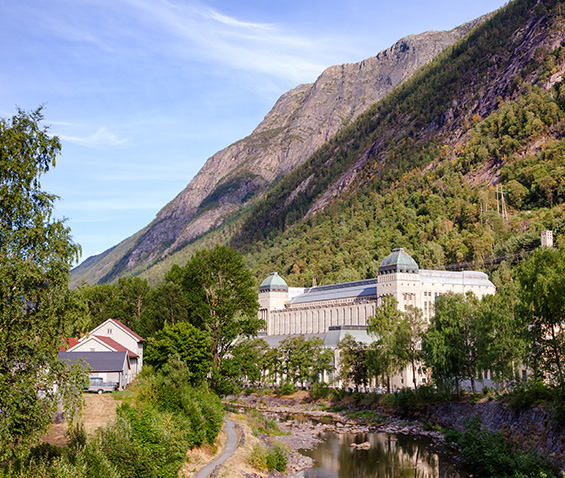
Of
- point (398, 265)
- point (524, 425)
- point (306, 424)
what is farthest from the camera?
point (398, 265)

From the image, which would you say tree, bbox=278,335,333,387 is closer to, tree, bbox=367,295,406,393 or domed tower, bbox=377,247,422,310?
tree, bbox=367,295,406,393

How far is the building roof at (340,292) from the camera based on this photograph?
506ft

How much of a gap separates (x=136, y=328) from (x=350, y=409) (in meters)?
35.0

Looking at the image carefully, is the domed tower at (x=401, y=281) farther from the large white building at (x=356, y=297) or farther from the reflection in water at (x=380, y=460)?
the reflection in water at (x=380, y=460)

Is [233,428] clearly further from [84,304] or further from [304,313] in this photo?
[304,313]

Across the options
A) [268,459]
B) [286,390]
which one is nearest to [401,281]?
[286,390]

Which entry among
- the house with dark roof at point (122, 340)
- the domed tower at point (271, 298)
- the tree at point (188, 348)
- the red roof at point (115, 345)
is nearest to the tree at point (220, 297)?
the tree at point (188, 348)

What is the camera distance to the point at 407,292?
139125 millimetres

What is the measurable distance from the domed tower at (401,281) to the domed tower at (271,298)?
4798 centimetres

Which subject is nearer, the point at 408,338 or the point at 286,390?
the point at 408,338

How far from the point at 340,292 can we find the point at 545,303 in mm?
118003

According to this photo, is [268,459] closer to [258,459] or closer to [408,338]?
[258,459]

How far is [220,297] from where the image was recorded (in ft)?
225

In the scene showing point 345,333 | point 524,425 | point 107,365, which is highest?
point 345,333
